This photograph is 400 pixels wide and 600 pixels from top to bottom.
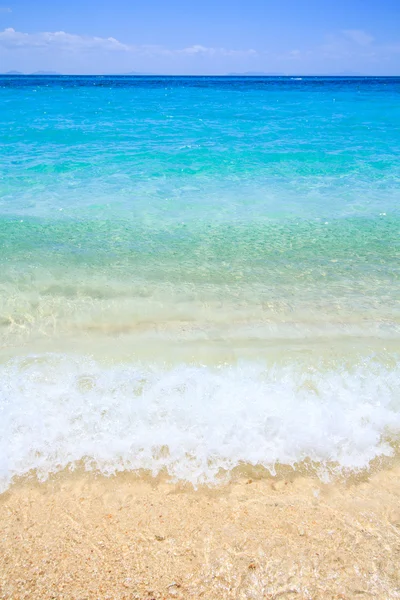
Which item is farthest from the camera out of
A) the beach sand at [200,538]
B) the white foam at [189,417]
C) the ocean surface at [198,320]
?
the ocean surface at [198,320]

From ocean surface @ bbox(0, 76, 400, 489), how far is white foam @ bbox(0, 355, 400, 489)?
0.05ft

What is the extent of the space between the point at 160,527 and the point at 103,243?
5.59 m

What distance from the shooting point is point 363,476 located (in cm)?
317

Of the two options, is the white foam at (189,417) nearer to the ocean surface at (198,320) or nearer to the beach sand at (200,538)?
the ocean surface at (198,320)

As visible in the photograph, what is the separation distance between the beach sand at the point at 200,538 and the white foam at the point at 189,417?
188 millimetres

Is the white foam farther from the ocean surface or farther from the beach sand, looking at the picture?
the beach sand

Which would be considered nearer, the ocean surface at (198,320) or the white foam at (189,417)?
the white foam at (189,417)

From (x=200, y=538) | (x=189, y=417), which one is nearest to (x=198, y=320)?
(x=189, y=417)

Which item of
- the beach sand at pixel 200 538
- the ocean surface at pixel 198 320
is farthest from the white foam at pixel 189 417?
the beach sand at pixel 200 538

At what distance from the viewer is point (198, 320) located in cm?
520

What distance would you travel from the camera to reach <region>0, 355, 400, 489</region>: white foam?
3.28m

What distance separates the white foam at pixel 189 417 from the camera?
3.28m

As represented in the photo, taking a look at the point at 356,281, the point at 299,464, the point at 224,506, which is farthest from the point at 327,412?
the point at 356,281

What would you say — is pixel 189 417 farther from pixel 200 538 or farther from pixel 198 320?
pixel 198 320
